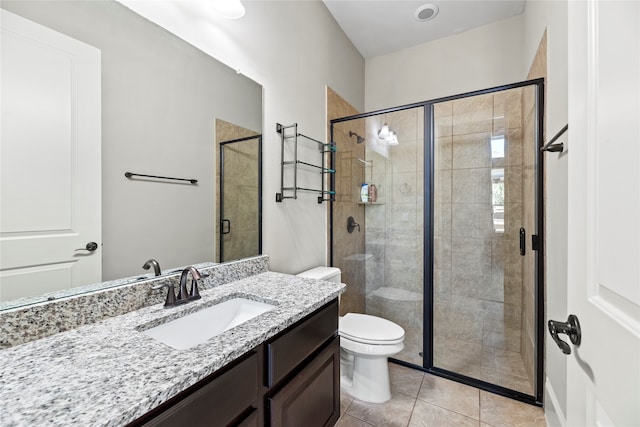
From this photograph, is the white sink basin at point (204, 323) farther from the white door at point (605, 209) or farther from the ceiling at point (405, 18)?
the ceiling at point (405, 18)

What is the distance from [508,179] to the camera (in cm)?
198

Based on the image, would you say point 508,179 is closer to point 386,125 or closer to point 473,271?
point 473,271

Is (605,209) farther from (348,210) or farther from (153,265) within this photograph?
(348,210)

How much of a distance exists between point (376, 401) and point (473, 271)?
117cm

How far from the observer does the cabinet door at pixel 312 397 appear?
0.94 metres

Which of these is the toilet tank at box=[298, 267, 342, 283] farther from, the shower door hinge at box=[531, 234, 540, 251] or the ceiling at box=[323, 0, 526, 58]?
the ceiling at box=[323, 0, 526, 58]

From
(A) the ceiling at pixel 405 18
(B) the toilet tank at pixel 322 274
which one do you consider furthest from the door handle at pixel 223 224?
(A) the ceiling at pixel 405 18

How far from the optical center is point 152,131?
3.62 ft

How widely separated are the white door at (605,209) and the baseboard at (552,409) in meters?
1.07

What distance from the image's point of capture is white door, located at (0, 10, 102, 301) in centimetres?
76

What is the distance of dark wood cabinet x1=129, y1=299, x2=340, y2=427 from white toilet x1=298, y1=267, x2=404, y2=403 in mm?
471

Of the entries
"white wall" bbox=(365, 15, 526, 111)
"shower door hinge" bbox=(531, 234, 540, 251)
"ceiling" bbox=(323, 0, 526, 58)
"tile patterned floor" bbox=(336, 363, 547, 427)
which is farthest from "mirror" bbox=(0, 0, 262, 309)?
"white wall" bbox=(365, 15, 526, 111)

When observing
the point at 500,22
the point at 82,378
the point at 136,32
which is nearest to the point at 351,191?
the point at 136,32

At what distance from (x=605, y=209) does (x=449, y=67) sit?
2.71 meters
